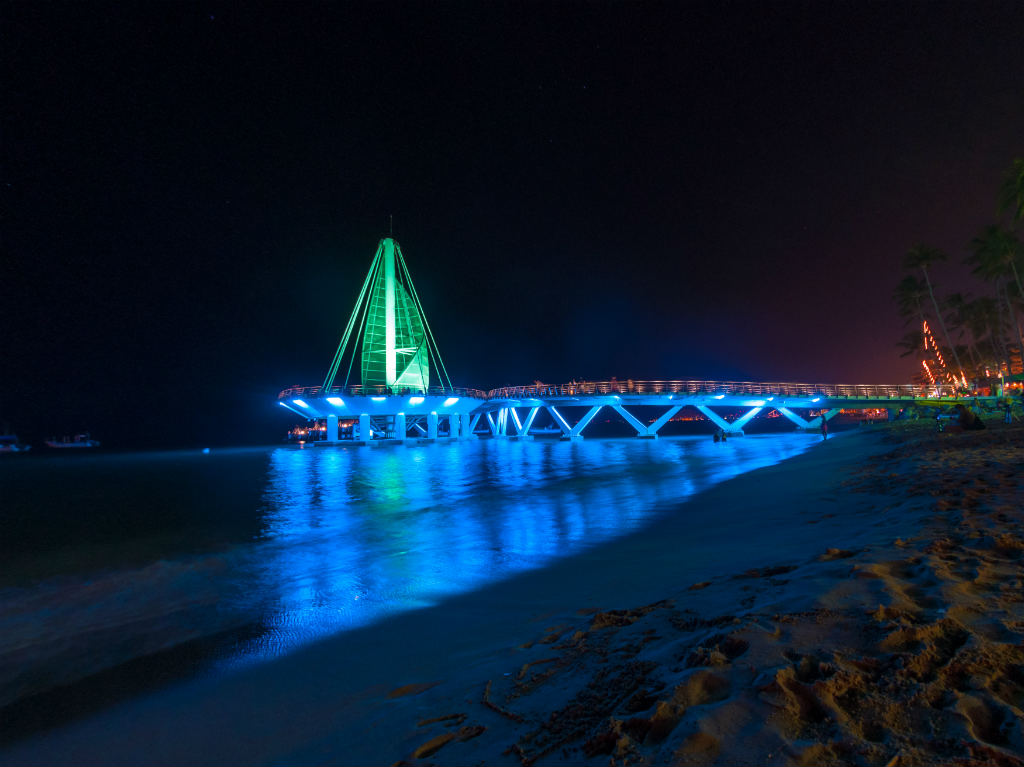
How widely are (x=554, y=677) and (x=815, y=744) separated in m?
1.41

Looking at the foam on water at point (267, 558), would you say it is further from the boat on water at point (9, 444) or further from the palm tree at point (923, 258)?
the boat on water at point (9, 444)

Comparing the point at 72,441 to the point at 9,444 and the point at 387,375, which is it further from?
the point at 387,375

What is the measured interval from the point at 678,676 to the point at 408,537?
8.34 metres

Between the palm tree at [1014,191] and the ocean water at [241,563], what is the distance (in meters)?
24.3

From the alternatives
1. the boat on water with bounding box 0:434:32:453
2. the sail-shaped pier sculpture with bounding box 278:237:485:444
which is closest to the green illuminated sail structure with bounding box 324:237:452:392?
the sail-shaped pier sculpture with bounding box 278:237:485:444

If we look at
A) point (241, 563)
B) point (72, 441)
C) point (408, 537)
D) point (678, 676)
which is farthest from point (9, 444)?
point (678, 676)

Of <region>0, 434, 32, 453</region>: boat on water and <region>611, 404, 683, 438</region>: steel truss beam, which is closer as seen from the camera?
<region>611, 404, 683, 438</region>: steel truss beam

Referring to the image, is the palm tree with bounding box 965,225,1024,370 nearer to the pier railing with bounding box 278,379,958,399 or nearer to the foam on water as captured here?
the pier railing with bounding box 278,379,958,399

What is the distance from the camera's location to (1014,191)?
1072 inches

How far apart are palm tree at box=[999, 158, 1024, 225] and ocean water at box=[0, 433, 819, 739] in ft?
79.8

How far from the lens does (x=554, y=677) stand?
9.09 feet

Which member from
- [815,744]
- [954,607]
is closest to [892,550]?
[954,607]

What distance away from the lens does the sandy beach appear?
1830mm

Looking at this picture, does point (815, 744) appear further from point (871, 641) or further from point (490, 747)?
point (490, 747)
